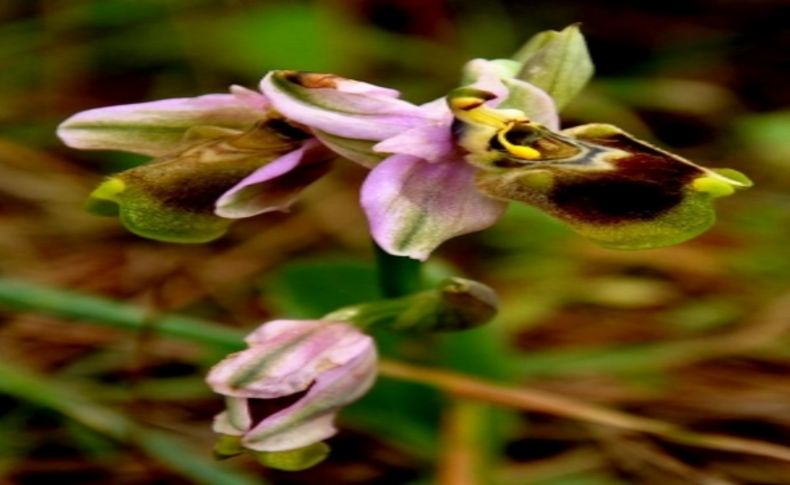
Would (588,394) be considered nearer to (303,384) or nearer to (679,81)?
(303,384)

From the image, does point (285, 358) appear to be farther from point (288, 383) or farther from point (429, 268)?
point (429, 268)

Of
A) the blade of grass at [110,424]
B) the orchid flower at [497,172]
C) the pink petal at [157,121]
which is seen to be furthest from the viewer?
the blade of grass at [110,424]

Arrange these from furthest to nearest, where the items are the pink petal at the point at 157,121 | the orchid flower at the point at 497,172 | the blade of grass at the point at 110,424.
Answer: the blade of grass at the point at 110,424 → the pink petal at the point at 157,121 → the orchid flower at the point at 497,172

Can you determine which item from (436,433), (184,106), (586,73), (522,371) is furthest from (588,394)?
(184,106)

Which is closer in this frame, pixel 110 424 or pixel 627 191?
pixel 627 191

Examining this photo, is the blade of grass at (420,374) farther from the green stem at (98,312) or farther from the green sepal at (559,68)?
the green sepal at (559,68)

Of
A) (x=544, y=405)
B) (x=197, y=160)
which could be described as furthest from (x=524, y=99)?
(x=544, y=405)

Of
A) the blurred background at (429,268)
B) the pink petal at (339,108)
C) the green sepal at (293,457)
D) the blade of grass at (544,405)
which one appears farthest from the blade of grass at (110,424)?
the pink petal at (339,108)

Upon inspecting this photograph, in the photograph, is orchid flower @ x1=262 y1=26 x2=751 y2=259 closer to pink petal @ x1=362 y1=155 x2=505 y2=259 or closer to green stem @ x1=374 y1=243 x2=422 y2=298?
pink petal @ x1=362 y1=155 x2=505 y2=259
